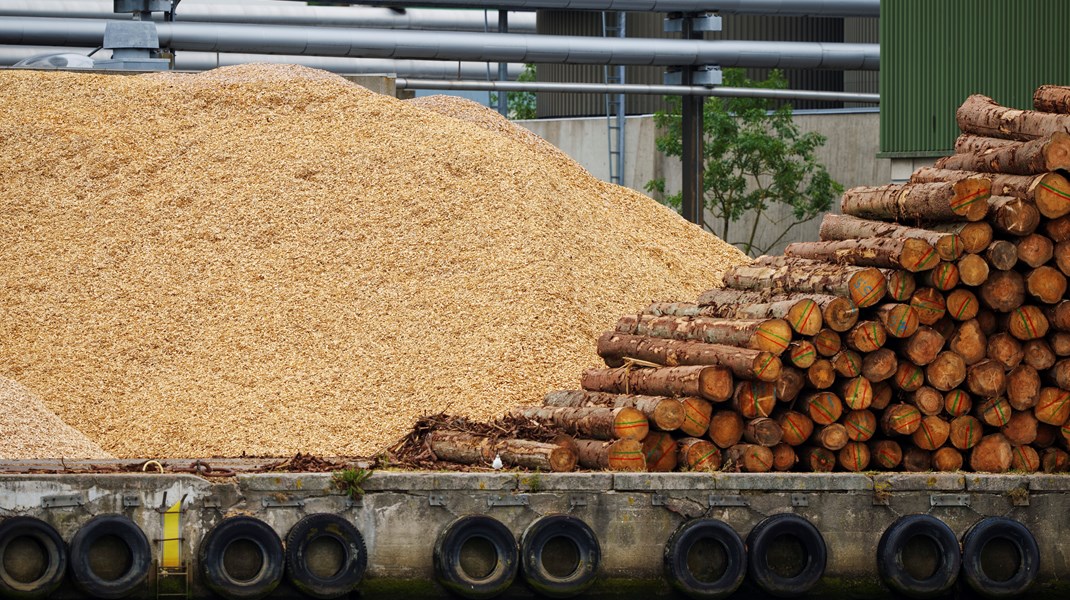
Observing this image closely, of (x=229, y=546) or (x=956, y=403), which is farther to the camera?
(x=956, y=403)

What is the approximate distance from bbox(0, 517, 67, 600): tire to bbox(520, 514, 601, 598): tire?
10.0 ft

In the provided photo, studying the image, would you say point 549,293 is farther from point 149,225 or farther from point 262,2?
point 262,2

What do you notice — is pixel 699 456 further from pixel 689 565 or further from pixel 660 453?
pixel 689 565

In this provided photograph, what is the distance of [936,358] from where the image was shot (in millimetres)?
11609

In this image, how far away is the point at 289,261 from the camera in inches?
737

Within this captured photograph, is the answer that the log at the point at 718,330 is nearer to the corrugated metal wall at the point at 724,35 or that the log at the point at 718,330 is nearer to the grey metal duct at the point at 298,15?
the grey metal duct at the point at 298,15

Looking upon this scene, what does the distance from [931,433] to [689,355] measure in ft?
6.12

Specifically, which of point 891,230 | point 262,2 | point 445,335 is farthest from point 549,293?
Result: point 262,2

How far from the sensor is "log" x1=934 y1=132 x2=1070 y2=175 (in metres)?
11.7

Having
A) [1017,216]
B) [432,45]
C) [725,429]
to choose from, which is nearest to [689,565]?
[725,429]

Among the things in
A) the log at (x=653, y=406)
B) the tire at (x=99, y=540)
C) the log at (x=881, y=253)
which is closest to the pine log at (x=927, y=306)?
the log at (x=881, y=253)

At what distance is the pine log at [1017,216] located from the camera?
37.7 ft

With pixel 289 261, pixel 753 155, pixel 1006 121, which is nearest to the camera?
pixel 1006 121

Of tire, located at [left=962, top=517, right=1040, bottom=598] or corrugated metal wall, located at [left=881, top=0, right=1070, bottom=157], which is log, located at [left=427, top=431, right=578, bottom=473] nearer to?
tire, located at [left=962, top=517, right=1040, bottom=598]
